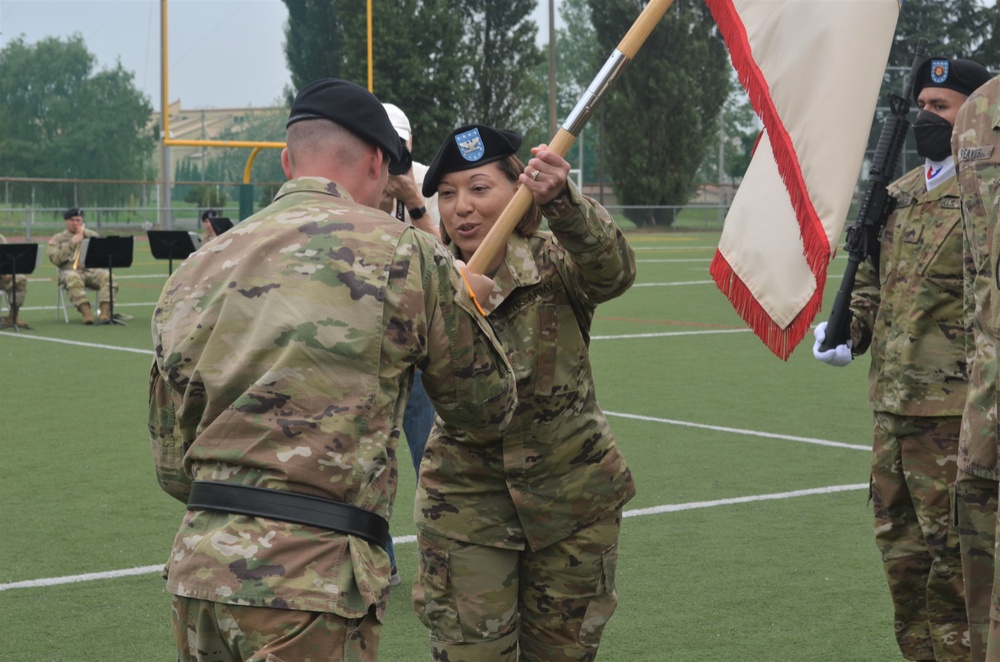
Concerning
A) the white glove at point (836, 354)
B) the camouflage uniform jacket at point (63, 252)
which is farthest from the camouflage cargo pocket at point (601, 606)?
the camouflage uniform jacket at point (63, 252)

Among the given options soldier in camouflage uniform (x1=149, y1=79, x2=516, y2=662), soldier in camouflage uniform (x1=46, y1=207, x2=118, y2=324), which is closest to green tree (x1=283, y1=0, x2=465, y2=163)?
soldier in camouflage uniform (x1=46, y1=207, x2=118, y2=324)

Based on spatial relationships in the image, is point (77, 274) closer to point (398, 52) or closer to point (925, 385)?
point (925, 385)

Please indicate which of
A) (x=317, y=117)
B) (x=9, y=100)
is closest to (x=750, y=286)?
(x=317, y=117)

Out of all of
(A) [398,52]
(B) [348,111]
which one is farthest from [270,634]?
(A) [398,52]

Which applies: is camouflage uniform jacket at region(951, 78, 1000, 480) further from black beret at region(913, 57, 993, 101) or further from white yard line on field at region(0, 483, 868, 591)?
white yard line on field at region(0, 483, 868, 591)

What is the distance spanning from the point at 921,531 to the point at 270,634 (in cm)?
320

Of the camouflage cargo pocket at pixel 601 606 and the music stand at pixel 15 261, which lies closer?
the camouflage cargo pocket at pixel 601 606

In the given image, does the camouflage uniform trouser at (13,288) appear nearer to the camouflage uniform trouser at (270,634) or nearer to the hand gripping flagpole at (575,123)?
the hand gripping flagpole at (575,123)

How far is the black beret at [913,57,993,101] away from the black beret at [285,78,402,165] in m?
2.98

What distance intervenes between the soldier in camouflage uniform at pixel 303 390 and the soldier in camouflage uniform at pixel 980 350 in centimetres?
147

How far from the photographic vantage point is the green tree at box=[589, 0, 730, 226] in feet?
197

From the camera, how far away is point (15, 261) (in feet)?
62.1

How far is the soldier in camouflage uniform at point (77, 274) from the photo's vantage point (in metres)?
Answer: 20.1

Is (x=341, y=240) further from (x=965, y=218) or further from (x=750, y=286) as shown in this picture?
(x=750, y=286)
